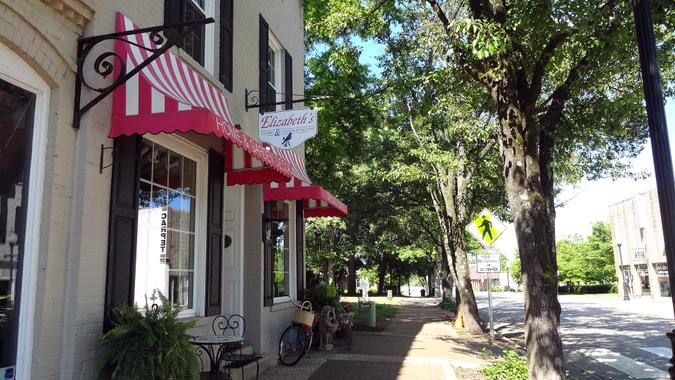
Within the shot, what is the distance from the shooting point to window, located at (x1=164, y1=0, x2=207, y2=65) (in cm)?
683

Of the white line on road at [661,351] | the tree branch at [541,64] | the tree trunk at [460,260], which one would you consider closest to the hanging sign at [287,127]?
the tree branch at [541,64]

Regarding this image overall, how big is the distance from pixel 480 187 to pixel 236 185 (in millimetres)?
14391

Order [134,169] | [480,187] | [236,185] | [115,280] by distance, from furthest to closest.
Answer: [480,187] → [236,185] → [134,169] → [115,280]

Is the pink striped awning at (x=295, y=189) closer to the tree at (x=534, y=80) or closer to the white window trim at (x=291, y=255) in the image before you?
the white window trim at (x=291, y=255)

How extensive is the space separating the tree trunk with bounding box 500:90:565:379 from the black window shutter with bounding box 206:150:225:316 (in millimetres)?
4024

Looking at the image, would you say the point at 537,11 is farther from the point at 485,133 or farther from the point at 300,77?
the point at 485,133

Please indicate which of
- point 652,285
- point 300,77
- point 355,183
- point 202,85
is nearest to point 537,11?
point 202,85

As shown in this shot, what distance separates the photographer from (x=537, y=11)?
22.6 ft

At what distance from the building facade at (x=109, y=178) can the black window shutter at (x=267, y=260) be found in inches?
26.6

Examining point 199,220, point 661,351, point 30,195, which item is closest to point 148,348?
point 30,195

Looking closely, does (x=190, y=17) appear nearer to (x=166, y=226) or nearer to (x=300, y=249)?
(x=166, y=226)

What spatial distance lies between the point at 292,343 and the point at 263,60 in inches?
211

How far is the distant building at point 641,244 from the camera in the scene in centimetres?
4169

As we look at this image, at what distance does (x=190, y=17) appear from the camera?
295 inches
